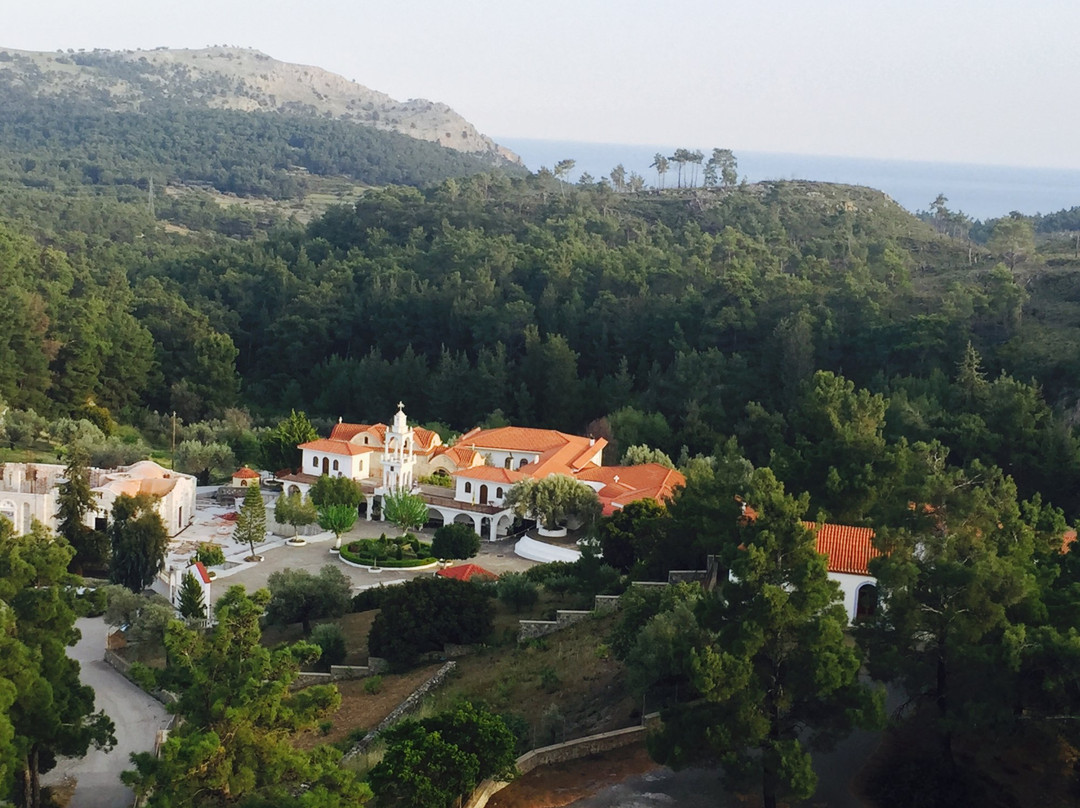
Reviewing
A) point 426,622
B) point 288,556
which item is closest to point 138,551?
point 288,556

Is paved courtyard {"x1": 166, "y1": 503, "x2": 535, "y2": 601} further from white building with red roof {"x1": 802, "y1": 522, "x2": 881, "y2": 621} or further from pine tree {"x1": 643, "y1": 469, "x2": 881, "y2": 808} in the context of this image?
pine tree {"x1": 643, "y1": 469, "x2": 881, "y2": 808}

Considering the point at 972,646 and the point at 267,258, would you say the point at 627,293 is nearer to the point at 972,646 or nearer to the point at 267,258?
the point at 267,258

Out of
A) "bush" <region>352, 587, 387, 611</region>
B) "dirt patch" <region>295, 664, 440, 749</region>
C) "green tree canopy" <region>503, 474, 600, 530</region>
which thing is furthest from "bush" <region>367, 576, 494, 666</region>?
"green tree canopy" <region>503, 474, 600, 530</region>

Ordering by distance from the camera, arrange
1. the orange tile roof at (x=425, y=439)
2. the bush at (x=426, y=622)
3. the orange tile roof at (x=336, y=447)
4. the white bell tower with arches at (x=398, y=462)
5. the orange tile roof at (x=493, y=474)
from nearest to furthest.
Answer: the bush at (x=426, y=622)
the orange tile roof at (x=493, y=474)
the white bell tower with arches at (x=398, y=462)
the orange tile roof at (x=336, y=447)
the orange tile roof at (x=425, y=439)

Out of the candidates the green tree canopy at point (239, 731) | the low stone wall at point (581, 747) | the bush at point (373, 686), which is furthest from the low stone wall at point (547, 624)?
the green tree canopy at point (239, 731)

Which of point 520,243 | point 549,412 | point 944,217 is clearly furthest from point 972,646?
point 944,217

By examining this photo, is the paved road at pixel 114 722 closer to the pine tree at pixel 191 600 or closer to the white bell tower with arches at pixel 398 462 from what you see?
the pine tree at pixel 191 600
